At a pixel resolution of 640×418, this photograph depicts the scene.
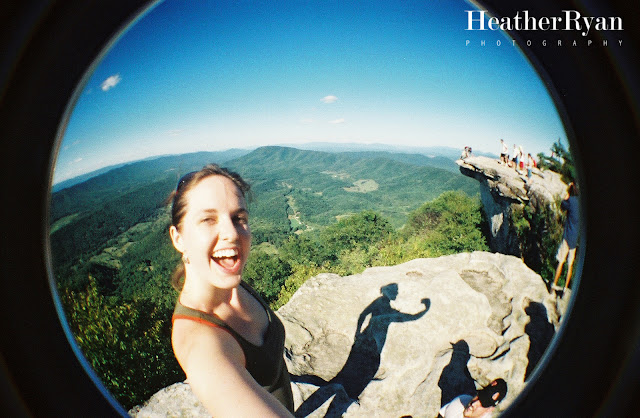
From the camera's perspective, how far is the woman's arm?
495 millimetres

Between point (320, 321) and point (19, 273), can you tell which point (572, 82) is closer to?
point (19, 273)

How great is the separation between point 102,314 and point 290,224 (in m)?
1.01

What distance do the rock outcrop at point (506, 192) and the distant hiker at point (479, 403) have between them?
702 mm

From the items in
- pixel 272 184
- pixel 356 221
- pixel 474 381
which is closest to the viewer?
pixel 272 184

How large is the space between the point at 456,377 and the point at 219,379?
1.59m

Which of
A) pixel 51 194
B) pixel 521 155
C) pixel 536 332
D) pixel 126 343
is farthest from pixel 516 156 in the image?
pixel 126 343

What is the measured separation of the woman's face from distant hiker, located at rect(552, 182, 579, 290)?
3.52 feet

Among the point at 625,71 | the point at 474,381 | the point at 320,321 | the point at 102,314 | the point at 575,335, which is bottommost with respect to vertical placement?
the point at 474,381

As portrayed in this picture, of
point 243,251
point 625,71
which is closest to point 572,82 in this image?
point 625,71

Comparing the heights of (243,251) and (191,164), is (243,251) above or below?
below

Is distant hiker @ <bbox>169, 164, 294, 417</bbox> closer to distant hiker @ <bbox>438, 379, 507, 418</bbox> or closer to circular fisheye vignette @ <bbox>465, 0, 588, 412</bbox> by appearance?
circular fisheye vignette @ <bbox>465, 0, 588, 412</bbox>

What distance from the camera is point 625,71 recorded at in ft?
1.63

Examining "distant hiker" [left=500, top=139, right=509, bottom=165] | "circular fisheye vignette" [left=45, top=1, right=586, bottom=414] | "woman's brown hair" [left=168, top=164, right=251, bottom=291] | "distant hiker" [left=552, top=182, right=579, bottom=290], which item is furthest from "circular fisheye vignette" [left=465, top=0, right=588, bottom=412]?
"woman's brown hair" [left=168, top=164, right=251, bottom=291]

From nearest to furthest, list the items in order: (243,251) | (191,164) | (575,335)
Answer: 1. (575,335)
2. (243,251)
3. (191,164)
